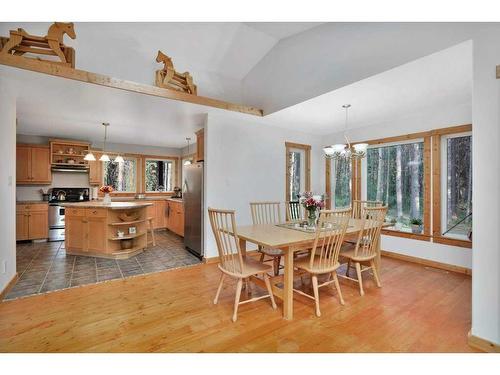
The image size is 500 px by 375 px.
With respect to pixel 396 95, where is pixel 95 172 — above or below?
below

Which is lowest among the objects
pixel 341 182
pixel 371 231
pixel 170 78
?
pixel 371 231

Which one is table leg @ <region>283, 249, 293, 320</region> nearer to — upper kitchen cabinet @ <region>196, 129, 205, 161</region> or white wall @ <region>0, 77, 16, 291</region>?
upper kitchen cabinet @ <region>196, 129, 205, 161</region>

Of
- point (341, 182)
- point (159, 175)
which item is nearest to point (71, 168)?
point (159, 175)

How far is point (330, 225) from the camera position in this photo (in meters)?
2.73

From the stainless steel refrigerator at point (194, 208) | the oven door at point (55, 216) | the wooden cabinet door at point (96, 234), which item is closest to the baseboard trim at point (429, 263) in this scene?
the stainless steel refrigerator at point (194, 208)

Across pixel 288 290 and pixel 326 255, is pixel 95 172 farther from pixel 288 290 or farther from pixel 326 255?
pixel 326 255

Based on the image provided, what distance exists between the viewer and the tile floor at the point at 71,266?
2.86 meters

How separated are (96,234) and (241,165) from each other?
Result: 2.60 metres

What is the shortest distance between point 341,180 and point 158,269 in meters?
3.88

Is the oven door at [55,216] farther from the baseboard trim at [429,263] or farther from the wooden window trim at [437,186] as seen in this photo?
the wooden window trim at [437,186]

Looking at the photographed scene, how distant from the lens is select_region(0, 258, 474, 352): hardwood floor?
1786mm

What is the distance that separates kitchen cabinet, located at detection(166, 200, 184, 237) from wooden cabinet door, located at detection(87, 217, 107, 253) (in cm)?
172

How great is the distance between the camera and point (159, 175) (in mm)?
6980

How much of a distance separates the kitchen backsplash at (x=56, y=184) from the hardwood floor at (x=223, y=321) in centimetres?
386
